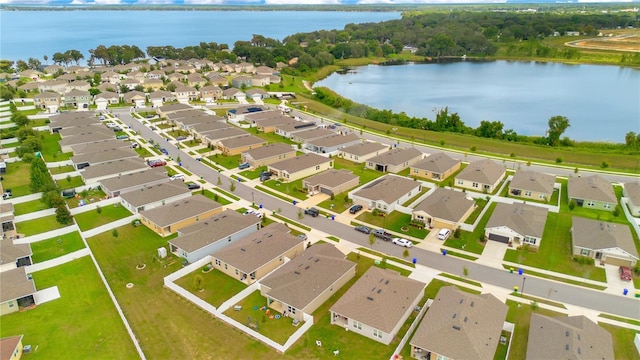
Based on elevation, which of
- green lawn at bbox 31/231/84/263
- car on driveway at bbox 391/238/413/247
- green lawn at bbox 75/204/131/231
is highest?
green lawn at bbox 75/204/131/231

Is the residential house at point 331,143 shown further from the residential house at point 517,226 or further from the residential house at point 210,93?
the residential house at point 210,93

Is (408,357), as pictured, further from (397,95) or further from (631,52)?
(631,52)

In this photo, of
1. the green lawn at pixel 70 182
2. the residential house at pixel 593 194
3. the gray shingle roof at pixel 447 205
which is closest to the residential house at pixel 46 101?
the green lawn at pixel 70 182

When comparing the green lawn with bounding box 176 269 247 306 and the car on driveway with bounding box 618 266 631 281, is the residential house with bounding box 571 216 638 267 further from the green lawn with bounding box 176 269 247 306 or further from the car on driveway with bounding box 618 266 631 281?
the green lawn with bounding box 176 269 247 306

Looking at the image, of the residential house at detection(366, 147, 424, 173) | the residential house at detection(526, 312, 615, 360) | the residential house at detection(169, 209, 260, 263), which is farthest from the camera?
the residential house at detection(366, 147, 424, 173)

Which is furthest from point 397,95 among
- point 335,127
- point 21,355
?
point 21,355

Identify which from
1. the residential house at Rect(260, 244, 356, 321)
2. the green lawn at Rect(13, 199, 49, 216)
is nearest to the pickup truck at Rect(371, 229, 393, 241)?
the residential house at Rect(260, 244, 356, 321)

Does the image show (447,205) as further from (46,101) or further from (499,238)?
(46,101)

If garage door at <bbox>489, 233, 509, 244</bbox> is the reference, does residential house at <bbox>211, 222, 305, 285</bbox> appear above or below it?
above
